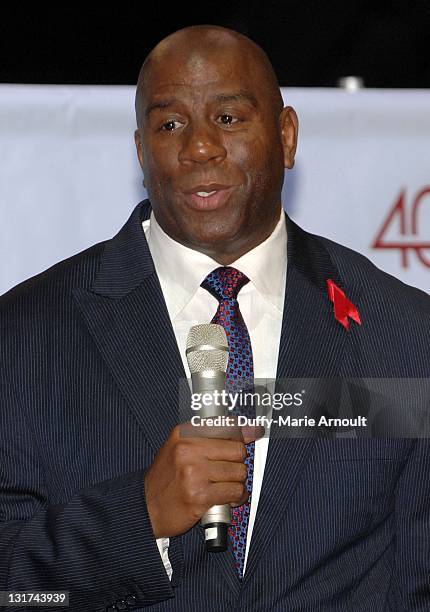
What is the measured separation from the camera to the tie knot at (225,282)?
3.59 metres

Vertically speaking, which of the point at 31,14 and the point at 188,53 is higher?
the point at 31,14

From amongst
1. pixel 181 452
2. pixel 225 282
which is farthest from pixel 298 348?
pixel 181 452

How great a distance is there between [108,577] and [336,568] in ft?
2.21

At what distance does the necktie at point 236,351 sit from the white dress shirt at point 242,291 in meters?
0.05

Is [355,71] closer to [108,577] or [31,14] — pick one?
[31,14]

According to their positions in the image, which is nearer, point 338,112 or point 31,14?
point 338,112

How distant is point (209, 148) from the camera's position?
3.50m

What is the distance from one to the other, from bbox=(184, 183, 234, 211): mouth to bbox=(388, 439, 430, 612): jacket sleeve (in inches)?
37.9

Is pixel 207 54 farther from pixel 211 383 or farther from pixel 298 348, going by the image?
pixel 211 383

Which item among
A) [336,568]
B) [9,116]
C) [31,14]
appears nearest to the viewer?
[336,568]

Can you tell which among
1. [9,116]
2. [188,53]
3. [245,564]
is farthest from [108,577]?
[9,116]

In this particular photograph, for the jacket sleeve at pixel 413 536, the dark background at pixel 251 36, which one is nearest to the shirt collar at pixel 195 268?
the jacket sleeve at pixel 413 536

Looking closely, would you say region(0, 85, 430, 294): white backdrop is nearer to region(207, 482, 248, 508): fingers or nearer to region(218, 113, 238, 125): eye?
region(218, 113, 238, 125): eye

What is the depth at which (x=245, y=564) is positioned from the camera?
3.28 meters
